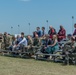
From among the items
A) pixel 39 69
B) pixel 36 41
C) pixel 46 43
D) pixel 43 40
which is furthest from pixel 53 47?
pixel 39 69

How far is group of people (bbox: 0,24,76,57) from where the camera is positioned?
51.3ft

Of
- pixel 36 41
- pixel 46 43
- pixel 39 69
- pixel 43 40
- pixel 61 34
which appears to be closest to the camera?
pixel 39 69

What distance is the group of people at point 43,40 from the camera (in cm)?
1564

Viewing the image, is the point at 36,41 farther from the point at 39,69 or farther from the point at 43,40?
the point at 39,69

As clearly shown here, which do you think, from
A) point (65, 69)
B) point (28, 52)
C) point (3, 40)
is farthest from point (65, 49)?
point (3, 40)

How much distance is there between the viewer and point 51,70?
1229 centimetres

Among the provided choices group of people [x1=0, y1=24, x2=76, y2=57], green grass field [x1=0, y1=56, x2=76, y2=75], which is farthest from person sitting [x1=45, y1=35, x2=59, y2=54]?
green grass field [x1=0, y1=56, x2=76, y2=75]

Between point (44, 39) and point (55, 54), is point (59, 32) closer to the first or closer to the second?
point (44, 39)

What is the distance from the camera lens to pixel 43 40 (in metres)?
17.3

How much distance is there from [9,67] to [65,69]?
2457mm

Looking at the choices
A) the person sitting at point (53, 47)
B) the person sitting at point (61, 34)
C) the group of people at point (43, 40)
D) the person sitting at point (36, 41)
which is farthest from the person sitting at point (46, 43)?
the person sitting at point (61, 34)

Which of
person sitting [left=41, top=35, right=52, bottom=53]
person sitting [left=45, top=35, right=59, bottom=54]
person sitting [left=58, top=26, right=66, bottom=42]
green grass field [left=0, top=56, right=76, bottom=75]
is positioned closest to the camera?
green grass field [left=0, top=56, right=76, bottom=75]

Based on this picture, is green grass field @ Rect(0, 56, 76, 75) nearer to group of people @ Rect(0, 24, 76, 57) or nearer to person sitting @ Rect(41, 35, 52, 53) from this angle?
group of people @ Rect(0, 24, 76, 57)

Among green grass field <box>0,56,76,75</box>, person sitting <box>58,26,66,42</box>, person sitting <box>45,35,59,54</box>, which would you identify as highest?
person sitting <box>58,26,66,42</box>
